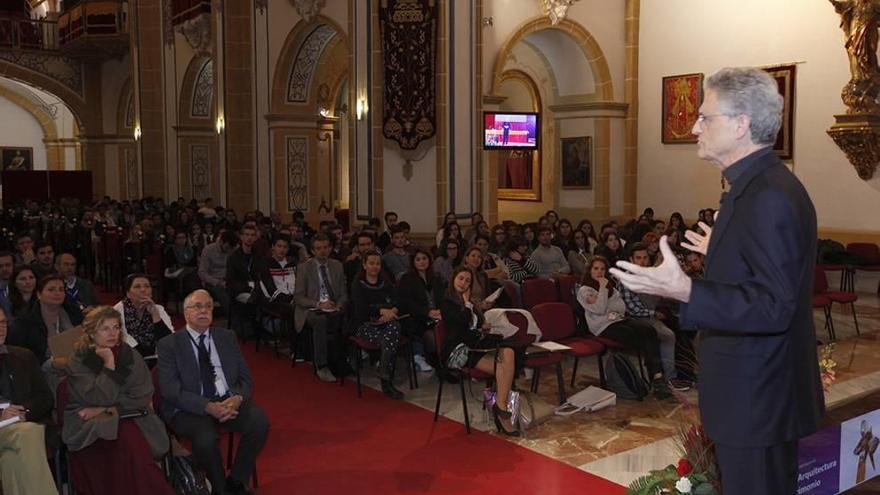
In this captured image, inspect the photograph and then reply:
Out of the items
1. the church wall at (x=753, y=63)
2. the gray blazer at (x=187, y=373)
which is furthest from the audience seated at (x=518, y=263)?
the church wall at (x=753, y=63)

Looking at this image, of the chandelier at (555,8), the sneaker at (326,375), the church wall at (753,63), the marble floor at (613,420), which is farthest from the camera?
the chandelier at (555,8)

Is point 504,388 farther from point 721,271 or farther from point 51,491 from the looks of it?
point 721,271

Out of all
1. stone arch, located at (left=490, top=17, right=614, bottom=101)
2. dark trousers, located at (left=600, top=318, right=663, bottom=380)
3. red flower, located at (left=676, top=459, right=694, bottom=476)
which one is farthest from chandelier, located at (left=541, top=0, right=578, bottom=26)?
red flower, located at (left=676, top=459, right=694, bottom=476)

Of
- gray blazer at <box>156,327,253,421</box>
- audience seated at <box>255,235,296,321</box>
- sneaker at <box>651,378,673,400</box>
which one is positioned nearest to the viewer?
gray blazer at <box>156,327,253,421</box>

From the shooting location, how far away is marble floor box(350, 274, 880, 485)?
217 inches

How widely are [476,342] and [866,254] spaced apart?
26.1 feet

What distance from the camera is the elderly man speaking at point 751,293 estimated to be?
1.89m

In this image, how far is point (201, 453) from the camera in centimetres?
470

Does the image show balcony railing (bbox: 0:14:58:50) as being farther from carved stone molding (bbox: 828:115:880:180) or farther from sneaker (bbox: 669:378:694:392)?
sneaker (bbox: 669:378:694:392)

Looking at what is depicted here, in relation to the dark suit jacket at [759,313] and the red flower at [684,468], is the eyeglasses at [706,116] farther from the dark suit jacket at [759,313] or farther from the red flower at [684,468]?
the red flower at [684,468]

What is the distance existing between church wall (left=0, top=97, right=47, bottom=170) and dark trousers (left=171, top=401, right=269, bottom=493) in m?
29.2

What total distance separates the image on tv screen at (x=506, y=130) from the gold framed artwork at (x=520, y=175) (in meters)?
4.37

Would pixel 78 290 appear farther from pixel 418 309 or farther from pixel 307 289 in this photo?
pixel 418 309

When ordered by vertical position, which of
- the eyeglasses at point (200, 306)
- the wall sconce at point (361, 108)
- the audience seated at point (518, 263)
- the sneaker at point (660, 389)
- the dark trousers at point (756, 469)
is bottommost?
the sneaker at point (660, 389)
